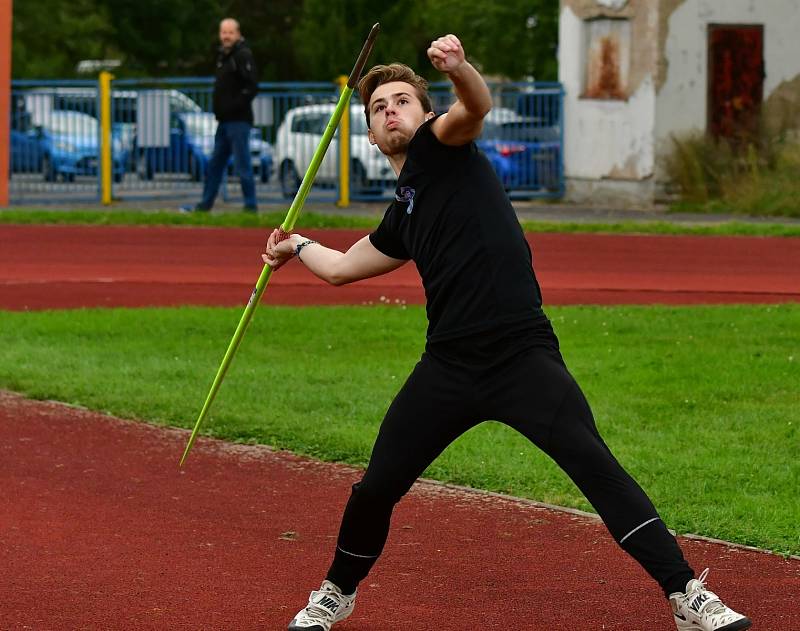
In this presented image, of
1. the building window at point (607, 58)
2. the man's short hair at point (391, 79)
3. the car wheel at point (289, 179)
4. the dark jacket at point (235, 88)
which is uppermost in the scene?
the building window at point (607, 58)

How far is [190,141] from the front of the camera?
24.3 meters

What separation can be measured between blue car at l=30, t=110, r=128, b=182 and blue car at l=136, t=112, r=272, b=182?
0.33m

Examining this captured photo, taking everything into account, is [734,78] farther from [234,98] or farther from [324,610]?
[324,610]

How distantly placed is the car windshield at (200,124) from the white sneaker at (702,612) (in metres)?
19.4

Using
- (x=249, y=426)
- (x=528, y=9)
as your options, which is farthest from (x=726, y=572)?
(x=528, y=9)

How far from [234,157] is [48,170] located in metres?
4.15

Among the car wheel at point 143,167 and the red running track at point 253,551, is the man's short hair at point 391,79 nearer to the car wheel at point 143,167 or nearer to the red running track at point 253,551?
the red running track at point 253,551

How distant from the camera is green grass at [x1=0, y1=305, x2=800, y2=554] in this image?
7.65 meters

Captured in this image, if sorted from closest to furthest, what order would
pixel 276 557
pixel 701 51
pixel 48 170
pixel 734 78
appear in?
pixel 276 557 < pixel 48 170 < pixel 701 51 < pixel 734 78

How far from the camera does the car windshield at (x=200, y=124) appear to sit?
2384 centimetres

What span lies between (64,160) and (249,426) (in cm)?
1545

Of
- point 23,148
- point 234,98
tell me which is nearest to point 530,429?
point 234,98

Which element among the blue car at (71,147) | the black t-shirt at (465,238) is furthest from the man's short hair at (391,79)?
the blue car at (71,147)

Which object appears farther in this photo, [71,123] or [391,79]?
[71,123]
